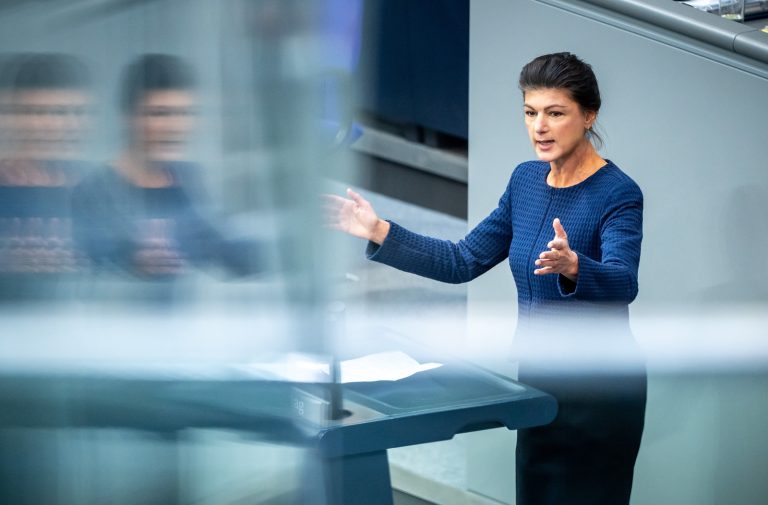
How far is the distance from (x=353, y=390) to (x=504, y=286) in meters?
0.60

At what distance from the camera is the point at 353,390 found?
1.34 meters

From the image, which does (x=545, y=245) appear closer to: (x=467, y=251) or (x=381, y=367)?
(x=467, y=251)

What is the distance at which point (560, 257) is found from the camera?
1.49 meters

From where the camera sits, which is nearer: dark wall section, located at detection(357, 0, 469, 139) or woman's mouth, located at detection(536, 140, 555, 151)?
dark wall section, located at detection(357, 0, 469, 139)

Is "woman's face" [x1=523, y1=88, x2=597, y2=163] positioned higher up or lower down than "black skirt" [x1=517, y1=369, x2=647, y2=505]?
higher up

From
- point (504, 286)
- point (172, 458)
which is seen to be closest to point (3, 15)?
point (172, 458)

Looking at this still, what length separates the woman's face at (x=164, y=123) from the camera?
102 cm

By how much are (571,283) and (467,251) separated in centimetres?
26

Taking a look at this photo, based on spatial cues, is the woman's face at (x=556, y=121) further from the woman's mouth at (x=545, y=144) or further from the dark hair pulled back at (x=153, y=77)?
the dark hair pulled back at (x=153, y=77)

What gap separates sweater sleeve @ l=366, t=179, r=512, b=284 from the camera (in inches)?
68.2

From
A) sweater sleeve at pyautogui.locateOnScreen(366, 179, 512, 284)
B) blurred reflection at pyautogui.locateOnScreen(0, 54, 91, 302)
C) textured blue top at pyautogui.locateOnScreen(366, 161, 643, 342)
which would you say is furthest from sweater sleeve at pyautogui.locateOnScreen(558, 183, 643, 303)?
blurred reflection at pyautogui.locateOnScreen(0, 54, 91, 302)

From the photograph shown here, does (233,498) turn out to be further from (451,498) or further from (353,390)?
(451,498)

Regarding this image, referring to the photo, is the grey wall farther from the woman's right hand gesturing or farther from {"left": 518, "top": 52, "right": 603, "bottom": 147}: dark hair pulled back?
the woman's right hand gesturing

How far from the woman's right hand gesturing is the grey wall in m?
0.38
